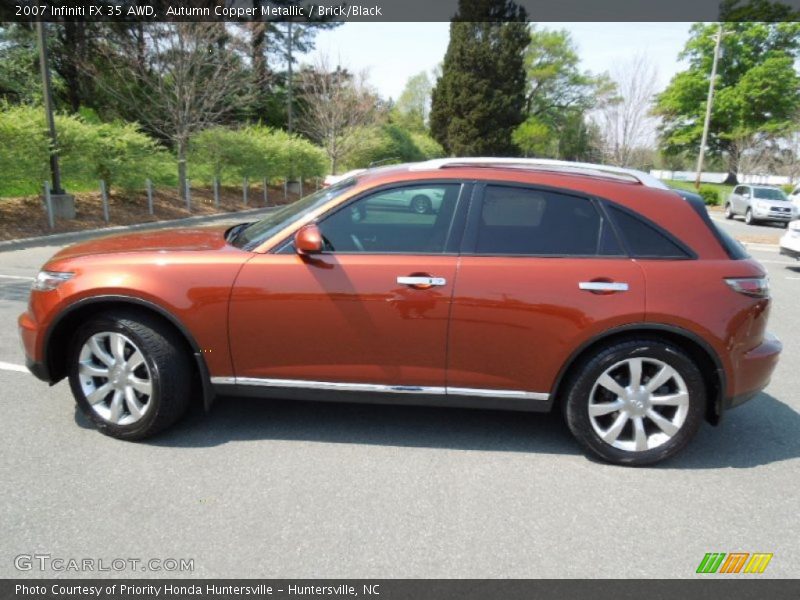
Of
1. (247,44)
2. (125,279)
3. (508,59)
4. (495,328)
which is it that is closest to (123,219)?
(247,44)

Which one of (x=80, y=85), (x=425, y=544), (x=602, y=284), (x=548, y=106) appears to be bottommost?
(x=425, y=544)

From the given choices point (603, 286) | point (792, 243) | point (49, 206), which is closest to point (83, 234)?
point (49, 206)

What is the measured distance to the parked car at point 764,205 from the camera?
2172cm

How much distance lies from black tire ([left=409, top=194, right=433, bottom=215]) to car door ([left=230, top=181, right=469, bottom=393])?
66 mm

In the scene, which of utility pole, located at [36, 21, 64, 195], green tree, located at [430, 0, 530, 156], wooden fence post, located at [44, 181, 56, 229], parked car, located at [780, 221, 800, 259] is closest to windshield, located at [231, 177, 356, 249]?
parked car, located at [780, 221, 800, 259]

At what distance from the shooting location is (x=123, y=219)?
14141 mm

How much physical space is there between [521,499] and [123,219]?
1408cm

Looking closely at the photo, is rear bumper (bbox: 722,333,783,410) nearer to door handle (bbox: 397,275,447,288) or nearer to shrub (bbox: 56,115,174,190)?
door handle (bbox: 397,275,447,288)

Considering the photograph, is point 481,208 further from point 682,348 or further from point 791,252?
point 791,252

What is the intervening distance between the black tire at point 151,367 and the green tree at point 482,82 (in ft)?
143

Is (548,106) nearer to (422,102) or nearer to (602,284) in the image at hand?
(422,102)

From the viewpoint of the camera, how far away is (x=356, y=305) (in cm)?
313

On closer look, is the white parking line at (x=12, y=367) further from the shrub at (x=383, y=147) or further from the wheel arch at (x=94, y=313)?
the shrub at (x=383, y=147)

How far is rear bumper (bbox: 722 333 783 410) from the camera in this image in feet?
10.3
